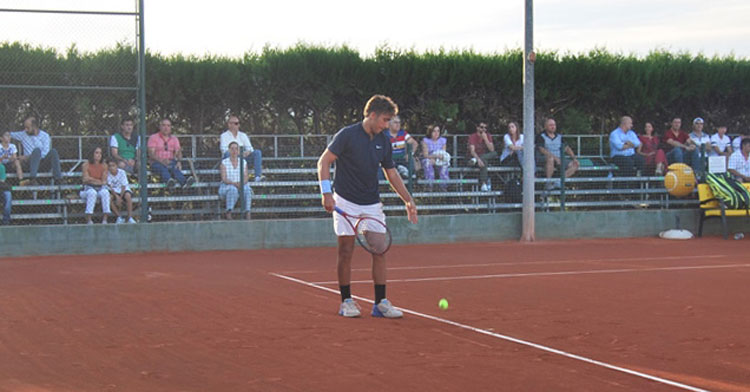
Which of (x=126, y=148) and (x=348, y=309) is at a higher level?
(x=126, y=148)

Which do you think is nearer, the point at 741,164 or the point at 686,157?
the point at 686,157

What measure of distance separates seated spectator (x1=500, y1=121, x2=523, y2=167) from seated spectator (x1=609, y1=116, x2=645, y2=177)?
2030 mm

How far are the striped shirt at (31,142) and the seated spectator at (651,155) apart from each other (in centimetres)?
1144

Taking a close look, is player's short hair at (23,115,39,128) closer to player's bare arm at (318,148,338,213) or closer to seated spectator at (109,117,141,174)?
seated spectator at (109,117,141,174)

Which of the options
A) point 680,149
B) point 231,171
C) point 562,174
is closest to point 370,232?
point 231,171

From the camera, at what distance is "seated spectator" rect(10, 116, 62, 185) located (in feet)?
51.8

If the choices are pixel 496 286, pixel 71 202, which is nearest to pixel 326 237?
pixel 71 202

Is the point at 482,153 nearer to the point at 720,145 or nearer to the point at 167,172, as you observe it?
the point at 720,145

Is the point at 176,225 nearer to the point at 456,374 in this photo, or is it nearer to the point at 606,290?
the point at 606,290

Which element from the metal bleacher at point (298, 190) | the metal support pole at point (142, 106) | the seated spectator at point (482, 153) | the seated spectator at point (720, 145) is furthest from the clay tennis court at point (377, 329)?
the seated spectator at point (720, 145)

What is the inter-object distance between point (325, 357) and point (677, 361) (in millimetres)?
2452

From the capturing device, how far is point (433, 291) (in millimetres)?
10570

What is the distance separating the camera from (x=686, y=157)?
19.8 m

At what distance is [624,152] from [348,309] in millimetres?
12071
